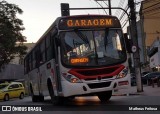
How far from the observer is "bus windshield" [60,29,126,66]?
649 inches

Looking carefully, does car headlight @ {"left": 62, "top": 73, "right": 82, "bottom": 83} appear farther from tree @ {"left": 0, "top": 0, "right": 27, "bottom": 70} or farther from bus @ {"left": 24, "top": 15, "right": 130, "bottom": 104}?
tree @ {"left": 0, "top": 0, "right": 27, "bottom": 70}

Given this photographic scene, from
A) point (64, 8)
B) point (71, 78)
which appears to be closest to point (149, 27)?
point (64, 8)

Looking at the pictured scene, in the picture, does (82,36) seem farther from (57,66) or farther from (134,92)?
(134,92)

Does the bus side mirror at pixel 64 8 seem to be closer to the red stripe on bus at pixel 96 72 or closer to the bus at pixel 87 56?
the bus at pixel 87 56

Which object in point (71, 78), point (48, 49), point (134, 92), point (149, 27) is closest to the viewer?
point (71, 78)

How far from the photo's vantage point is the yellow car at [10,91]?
4138cm

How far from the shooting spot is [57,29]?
16969 millimetres

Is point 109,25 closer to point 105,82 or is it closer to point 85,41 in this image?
point 85,41

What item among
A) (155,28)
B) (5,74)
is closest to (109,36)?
(5,74)

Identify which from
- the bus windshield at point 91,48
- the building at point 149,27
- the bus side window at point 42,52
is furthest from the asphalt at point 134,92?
the building at point 149,27

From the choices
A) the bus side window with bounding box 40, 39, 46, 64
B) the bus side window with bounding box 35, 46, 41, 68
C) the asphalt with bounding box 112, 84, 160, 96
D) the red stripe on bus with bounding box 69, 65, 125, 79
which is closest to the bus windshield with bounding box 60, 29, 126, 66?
the red stripe on bus with bounding box 69, 65, 125, 79

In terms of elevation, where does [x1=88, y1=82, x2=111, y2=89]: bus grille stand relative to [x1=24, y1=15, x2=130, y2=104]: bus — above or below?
below

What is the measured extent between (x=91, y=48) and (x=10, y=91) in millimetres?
27124

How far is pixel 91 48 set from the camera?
16.6 m
